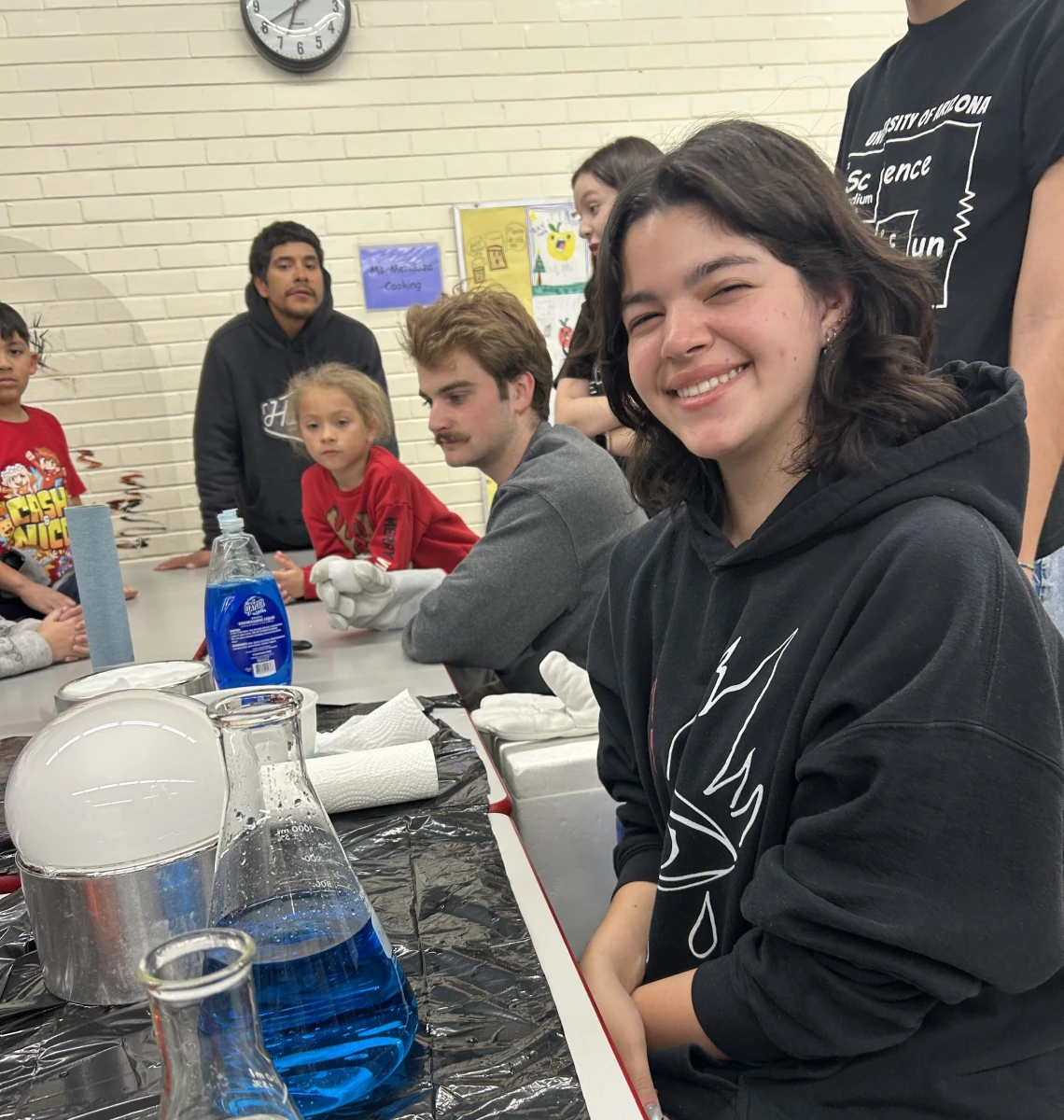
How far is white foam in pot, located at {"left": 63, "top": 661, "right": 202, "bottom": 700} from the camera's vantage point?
1178 millimetres

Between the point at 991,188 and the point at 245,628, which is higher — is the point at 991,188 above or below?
above

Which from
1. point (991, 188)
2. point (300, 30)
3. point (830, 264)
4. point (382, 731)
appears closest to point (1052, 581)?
point (991, 188)

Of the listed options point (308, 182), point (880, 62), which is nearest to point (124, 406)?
point (308, 182)

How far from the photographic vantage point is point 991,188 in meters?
1.37

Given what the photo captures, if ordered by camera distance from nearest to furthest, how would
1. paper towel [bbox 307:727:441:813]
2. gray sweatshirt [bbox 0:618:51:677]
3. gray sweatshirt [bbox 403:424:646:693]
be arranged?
paper towel [bbox 307:727:441:813] < gray sweatshirt [bbox 403:424:646:693] < gray sweatshirt [bbox 0:618:51:677]

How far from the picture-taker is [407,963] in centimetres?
76

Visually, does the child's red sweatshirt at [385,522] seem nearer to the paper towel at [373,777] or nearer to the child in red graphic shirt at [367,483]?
the child in red graphic shirt at [367,483]

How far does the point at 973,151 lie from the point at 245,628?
Result: 1.22m

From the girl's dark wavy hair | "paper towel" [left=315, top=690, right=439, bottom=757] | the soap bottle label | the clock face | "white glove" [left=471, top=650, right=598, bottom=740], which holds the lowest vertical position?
"white glove" [left=471, top=650, right=598, bottom=740]

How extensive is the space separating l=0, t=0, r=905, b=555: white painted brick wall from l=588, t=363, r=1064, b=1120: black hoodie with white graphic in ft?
11.8

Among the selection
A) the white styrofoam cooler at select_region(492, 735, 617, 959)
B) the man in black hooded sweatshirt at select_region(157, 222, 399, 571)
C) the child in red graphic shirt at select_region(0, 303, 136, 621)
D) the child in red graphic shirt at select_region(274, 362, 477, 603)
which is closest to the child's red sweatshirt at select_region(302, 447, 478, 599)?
the child in red graphic shirt at select_region(274, 362, 477, 603)

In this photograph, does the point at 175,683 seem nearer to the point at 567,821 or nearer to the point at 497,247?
the point at 567,821

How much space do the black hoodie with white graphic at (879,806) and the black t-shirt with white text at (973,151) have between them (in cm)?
50

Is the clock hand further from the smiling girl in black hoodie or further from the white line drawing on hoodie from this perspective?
the white line drawing on hoodie
